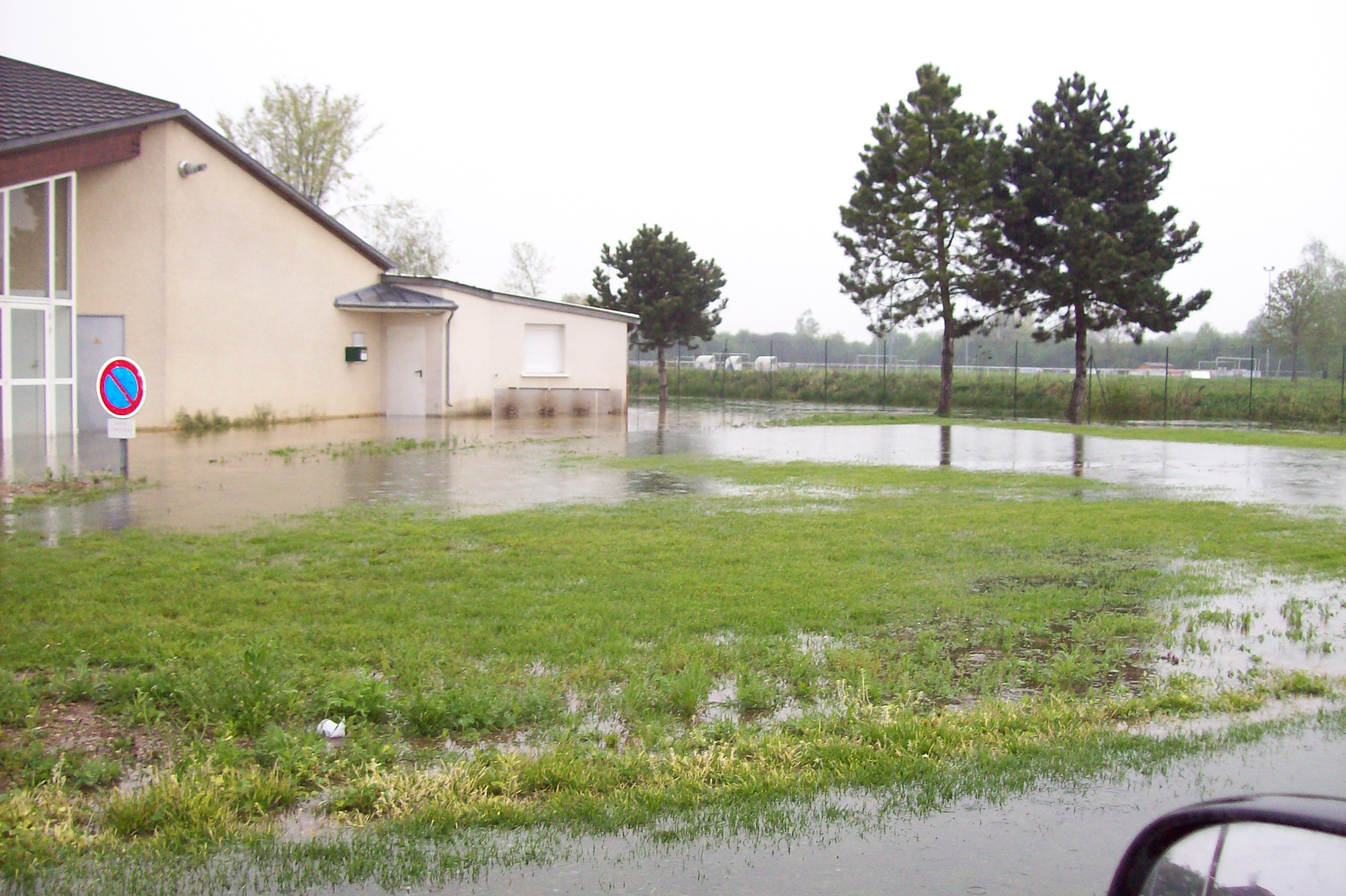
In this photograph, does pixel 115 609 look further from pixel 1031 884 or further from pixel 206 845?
pixel 1031 884

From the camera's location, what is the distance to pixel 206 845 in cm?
370

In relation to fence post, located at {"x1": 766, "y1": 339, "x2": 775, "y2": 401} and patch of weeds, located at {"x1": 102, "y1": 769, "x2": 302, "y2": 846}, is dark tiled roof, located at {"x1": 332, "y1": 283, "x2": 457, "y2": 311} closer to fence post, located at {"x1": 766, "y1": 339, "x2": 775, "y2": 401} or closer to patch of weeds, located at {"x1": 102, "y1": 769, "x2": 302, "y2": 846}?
patch of weeds, located at {"x1": 102, "y1": 769, "x2": 302, "y2": 846}

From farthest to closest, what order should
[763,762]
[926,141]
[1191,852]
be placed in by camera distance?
[926,141] < [763,762] < [1191,852]

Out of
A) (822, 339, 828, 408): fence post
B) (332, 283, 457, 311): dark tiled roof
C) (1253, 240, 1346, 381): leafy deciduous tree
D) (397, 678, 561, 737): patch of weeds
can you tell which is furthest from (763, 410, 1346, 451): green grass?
(1253, 240, 1346, 381): leafy deciduous tree

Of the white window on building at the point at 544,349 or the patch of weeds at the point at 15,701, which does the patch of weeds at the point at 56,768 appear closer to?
the patch of weeds at the point at 15,701

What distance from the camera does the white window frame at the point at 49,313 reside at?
1669cm

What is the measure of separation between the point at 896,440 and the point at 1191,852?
74.3 ft

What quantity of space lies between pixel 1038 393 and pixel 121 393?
140 feet

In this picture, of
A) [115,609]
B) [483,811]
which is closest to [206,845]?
[483,811]

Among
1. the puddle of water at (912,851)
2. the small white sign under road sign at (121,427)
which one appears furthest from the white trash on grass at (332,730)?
the small white sign under road sign at (121,427)

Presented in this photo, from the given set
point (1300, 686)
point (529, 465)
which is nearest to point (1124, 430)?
point (529, 465)

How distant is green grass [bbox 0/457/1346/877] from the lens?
4211 mm

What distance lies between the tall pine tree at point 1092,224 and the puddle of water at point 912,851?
3205 centimetres

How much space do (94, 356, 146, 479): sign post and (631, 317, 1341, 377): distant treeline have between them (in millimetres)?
37943
